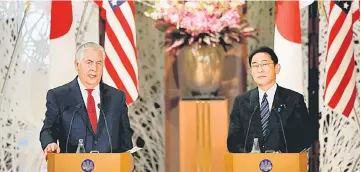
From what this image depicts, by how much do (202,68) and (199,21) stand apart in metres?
0.37

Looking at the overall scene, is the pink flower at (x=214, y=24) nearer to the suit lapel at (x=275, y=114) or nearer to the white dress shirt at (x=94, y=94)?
the suit lapel at (x=275, y=114)

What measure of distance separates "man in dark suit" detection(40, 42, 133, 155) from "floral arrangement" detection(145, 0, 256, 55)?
42.7 inches

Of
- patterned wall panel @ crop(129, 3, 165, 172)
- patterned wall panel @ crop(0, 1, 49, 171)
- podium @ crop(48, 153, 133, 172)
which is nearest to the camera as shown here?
podium @ crop(48, 153, 133, 172)

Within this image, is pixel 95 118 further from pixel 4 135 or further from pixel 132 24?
pixel 4 135

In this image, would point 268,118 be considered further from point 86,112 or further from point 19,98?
point 19,98

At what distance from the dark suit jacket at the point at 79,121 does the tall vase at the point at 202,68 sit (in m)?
1.16

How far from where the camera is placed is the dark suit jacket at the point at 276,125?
3.03 meters

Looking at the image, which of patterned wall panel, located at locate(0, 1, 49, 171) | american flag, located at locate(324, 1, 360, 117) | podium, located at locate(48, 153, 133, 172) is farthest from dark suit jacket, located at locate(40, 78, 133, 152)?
american flag, located at locate(324, 1, 360, 117)

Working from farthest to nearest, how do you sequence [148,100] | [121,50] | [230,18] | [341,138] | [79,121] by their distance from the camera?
[148,100] < [341,138] < [230,18] < [121,50] < [79,121]

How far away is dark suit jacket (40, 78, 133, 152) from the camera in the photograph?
2971 mm

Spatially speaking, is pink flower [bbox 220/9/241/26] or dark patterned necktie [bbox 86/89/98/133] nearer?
dark patterned necktie [bbox 86/89/98/133]

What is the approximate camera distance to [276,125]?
119 inches

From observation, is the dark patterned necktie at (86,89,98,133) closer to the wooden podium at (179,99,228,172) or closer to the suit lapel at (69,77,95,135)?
the suit lapel at (69,77,95,135)

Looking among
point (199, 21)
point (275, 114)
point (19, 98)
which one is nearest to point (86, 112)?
point (275, 114)
